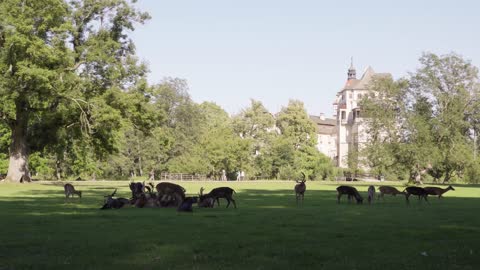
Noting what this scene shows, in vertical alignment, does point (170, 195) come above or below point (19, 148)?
below

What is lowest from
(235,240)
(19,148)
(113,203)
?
(235,240)

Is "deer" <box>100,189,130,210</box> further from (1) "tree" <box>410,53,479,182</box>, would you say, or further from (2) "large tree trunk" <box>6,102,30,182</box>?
(1) "tree" <box>410,53,479,182</box>

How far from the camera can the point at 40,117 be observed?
182ft

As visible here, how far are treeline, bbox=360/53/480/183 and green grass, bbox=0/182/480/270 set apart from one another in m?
45.9

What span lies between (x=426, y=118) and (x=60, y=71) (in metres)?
37.9

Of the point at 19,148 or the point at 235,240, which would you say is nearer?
the point at 235,240

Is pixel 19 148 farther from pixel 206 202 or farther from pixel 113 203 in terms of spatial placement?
pixel 206 202

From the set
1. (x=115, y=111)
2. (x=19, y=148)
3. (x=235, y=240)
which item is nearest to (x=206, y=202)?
(x=235, y=240)

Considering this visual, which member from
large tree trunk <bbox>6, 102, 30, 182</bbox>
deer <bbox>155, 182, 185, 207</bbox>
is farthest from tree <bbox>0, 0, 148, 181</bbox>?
deer <bbox>155, 182, 185, 207</bbox>

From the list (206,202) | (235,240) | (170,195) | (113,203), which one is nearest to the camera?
(235,240)

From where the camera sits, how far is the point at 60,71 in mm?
51656

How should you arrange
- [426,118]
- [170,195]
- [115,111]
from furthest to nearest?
1. [426,118]
2. [115,111]
3. [170,195]

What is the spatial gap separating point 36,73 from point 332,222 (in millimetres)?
33930

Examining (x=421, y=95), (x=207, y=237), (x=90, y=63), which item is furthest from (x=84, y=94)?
(x=207, y=237)
